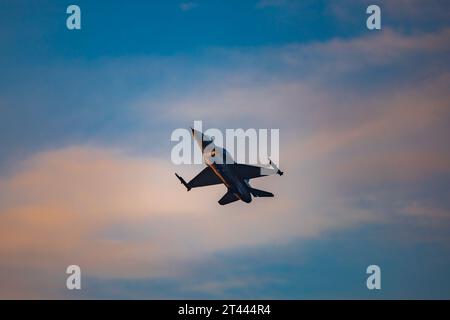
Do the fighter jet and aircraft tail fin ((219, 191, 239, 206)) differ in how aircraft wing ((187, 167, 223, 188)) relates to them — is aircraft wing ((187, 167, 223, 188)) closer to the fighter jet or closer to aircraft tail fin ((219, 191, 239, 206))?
the fighter jet

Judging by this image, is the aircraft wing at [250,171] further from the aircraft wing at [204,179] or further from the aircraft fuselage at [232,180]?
the aircraft wing at [204,179]

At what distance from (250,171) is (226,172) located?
155 inches

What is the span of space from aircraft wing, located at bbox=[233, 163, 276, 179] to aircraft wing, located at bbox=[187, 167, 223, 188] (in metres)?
6.27

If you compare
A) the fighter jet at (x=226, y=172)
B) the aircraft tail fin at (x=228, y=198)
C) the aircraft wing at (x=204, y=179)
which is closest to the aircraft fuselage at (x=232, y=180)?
the fighter jet at (x=226, y=172)

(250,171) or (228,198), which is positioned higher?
(250,171)

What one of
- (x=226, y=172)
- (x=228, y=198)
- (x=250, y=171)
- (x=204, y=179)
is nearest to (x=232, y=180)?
(x=226, y=172)

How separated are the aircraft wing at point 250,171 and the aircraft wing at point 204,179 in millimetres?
6269

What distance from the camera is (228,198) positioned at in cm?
10212

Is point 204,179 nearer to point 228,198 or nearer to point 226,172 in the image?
point 228,198

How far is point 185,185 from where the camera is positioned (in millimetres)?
97438
